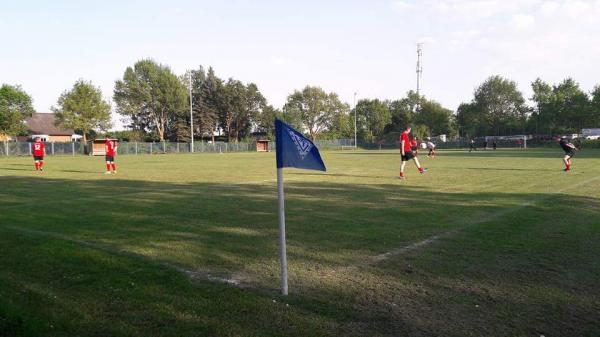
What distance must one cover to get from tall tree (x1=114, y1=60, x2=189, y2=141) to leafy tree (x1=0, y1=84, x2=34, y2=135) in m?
25.1

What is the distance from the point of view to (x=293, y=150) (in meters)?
4.88

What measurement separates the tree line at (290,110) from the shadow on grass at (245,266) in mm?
64102

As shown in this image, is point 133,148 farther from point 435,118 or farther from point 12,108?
point 435,118

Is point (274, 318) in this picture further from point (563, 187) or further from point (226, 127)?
point (226, 127)

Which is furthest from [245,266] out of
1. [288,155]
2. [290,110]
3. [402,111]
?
[402,111]

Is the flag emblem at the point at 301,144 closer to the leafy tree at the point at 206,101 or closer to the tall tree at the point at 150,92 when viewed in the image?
the tall tree at the point at 150,92

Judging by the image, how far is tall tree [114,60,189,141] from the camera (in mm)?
89062

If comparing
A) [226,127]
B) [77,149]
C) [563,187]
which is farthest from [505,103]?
[563,187]

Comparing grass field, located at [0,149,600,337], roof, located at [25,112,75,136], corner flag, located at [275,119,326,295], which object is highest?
roof, located at [25,112,75,136]

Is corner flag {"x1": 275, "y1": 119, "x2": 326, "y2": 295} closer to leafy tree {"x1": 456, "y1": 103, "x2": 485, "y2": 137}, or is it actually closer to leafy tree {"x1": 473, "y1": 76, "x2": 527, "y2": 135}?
leafy tree {"x1": 456, "y1": 103, "x2": 485, "y2": 137}

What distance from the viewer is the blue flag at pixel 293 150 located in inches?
188

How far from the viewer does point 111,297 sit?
4.63m

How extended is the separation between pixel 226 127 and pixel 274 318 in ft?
321

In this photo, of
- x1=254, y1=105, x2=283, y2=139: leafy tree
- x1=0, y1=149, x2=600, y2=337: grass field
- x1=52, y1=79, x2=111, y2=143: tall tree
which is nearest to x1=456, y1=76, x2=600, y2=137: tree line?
x1=254, y1=105, x2=283, y2=139: leafy tree
